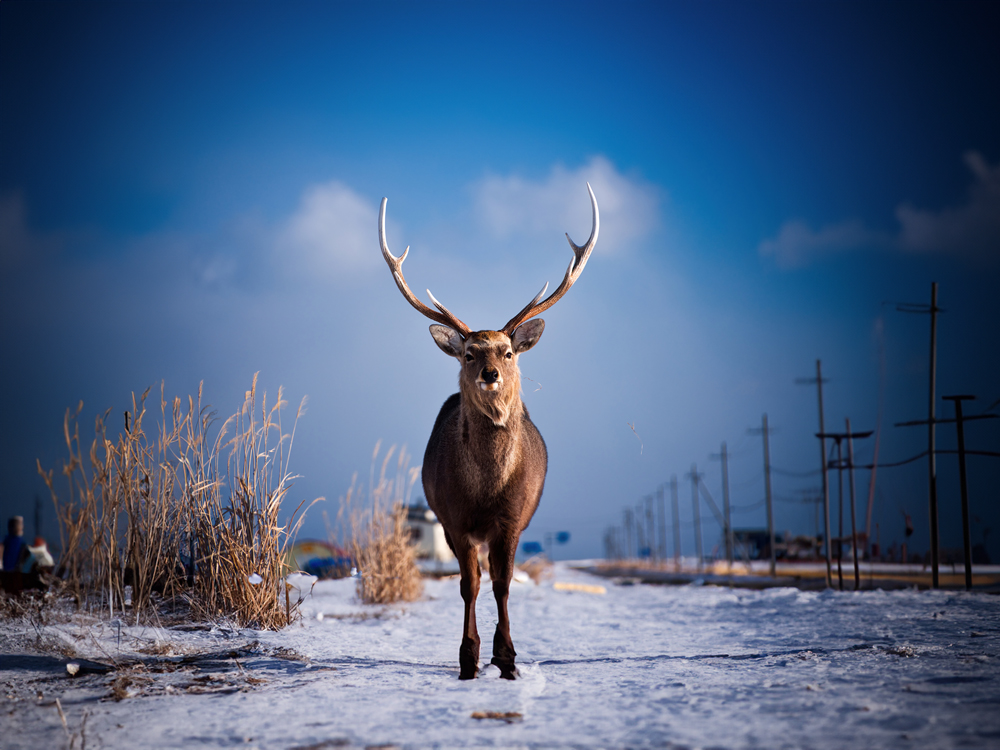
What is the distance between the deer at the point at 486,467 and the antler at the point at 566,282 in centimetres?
2

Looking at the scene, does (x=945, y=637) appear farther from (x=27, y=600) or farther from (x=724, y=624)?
(x=27, y=600)

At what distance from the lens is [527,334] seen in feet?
17.9

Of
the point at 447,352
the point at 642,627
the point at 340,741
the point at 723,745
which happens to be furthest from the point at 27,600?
the point at 723,745

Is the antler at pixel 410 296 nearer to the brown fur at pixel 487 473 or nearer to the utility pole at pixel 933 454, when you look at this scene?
the brown fur at pixel 487 473

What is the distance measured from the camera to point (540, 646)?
604cm

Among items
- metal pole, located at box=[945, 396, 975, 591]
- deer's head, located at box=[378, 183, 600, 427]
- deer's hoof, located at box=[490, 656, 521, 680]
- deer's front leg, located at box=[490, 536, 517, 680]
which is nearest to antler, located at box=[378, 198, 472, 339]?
deer's head, located at box=[378, 183, 600, 427]

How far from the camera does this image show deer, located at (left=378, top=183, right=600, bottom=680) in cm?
472

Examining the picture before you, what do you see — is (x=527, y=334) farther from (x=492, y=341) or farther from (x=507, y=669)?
(x=507, y=669)

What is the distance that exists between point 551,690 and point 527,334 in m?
2.60

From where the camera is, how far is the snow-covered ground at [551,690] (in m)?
2.92

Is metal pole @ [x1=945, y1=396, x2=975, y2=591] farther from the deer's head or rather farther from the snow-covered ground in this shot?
the deer's head

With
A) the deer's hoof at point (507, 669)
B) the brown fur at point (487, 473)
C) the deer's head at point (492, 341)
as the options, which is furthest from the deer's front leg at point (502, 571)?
the deer's head at point (492, 341)

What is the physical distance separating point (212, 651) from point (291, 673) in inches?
34.5

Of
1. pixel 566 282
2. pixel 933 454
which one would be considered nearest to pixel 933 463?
pixel 933 454
